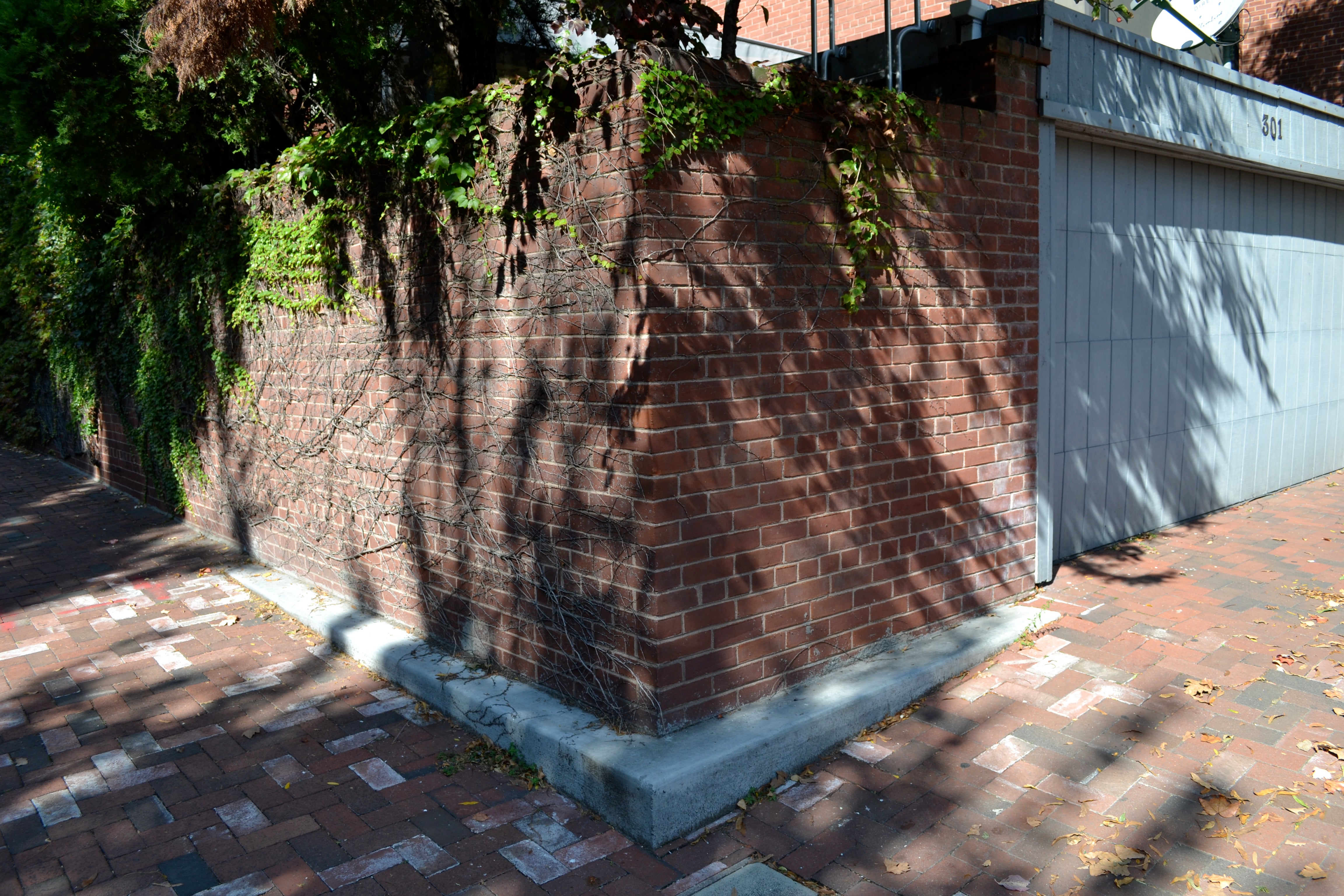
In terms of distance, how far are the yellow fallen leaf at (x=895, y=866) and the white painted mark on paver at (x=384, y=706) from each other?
2327 millimetres

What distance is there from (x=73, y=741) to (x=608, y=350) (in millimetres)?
2953

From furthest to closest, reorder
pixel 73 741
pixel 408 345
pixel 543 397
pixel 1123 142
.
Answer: pixel 1123 142
pixel 408 345
pixel 73 741
pixel 543 397

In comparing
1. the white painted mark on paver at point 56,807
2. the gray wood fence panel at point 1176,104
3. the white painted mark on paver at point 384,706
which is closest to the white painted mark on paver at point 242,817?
the white painted mark on paver at point 56,807

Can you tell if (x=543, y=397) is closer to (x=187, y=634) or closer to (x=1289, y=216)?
(x=187, y=634)

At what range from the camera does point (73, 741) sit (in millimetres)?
4102

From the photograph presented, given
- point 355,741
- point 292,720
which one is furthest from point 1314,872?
point 292,720

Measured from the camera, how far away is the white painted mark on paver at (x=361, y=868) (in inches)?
121

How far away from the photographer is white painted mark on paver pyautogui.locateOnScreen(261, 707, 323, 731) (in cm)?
420

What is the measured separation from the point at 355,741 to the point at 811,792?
1951 millimetres

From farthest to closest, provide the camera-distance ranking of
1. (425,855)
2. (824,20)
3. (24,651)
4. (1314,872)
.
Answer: (824,20), (24,651), (425,855), (1314,872)

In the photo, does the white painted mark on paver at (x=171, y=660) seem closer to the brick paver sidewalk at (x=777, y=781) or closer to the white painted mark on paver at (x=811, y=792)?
the brick paver sidewalk at (x=777, y=781)

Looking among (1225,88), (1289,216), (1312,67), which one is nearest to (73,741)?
(1225,88)

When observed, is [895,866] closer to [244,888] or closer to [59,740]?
[244,888]

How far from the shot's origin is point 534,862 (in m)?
3.14
